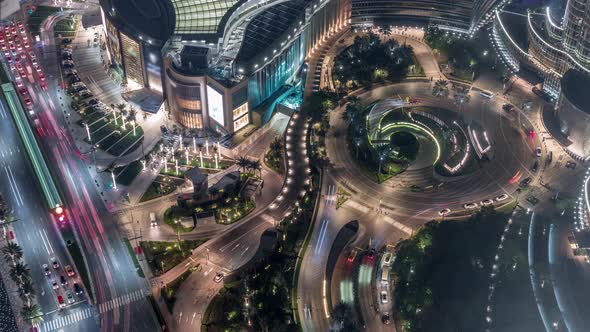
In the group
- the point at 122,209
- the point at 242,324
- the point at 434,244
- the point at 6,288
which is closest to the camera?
the point at 242,324

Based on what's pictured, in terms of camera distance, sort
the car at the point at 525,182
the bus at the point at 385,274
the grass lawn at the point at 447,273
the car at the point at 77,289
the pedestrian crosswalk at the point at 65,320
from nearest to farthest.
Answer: the pedestrian crosswalk at the point at 65,320 < the grass lawn at the point at 447,273 < the car at the point at 77,289 < the bus at the point at 385,274 < the car at the point at 525,182

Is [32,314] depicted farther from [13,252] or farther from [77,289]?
[13,252]

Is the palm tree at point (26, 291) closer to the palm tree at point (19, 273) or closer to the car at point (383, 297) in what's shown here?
the palm tree at point (19, 273)

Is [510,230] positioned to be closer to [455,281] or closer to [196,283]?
[455,281]

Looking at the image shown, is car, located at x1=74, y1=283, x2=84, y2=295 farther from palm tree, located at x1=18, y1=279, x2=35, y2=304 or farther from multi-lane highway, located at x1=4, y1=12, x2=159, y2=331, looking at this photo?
palm tree, located at x1=18, y1=279, x2=35, y2=304

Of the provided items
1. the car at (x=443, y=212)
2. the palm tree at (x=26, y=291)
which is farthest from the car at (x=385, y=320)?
the palm tree at (x=26, y=291)

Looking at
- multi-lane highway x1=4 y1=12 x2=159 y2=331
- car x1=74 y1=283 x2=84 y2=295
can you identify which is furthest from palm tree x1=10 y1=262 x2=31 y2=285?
car x1=74 y1=283 x2=84 y2=295

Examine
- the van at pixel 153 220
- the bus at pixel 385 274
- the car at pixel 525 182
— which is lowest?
the bus at pixel 385 274

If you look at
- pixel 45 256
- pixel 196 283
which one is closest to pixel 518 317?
pixel 196 283
